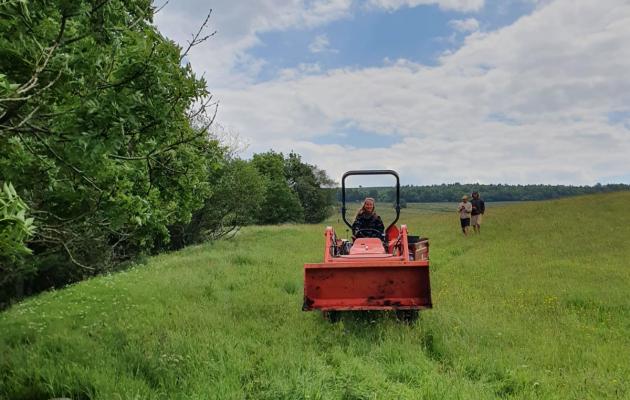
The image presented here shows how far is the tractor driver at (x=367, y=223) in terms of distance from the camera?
9.77m

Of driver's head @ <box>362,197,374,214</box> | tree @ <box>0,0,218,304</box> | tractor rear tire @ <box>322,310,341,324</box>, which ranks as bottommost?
tractor rear tire @ <box>322,310,341,324</box>

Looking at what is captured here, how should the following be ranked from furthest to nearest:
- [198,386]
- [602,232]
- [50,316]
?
[602,232], [50,316], [198,386]

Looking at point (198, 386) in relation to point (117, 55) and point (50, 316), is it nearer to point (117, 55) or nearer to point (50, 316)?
point (117, 55)

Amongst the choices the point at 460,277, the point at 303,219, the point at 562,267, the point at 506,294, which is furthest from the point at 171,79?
the point at 303,219

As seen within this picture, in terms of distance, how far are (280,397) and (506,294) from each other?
684 centimetres

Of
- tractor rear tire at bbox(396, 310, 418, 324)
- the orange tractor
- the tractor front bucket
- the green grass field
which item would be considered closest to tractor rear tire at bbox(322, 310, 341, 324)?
the orange tractor

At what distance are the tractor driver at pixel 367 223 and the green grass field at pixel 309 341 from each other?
1.79 meters

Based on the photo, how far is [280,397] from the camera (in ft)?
15.8

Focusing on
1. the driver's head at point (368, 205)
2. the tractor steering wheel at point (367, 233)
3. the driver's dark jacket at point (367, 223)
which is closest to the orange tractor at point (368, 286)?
the tractor steering wheel at point (367, 233)

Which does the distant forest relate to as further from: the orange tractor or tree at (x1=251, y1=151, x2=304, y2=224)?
the orange tractor

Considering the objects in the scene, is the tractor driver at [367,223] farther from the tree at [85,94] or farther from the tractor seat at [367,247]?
the tree at [85,94]

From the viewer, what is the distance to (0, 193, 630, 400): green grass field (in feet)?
17.0

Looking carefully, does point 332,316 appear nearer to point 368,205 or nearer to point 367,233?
point 367,233

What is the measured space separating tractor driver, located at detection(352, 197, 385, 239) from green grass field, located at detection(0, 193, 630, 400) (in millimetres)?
1786
